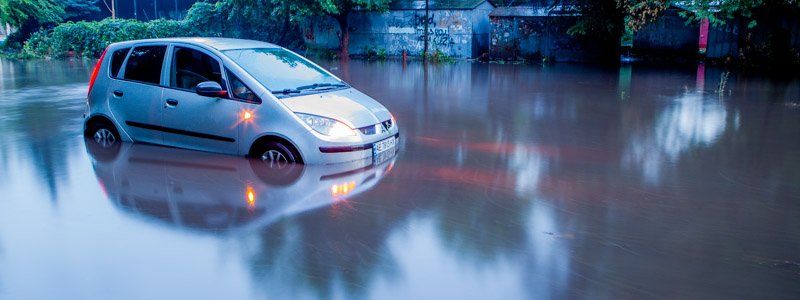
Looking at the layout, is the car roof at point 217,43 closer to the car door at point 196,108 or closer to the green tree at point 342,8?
the car door at point 196,108

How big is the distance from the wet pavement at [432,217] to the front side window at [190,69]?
96cm

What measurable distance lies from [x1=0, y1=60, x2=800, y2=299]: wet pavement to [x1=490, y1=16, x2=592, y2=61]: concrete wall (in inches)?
697

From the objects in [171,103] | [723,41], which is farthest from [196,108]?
[723,41]

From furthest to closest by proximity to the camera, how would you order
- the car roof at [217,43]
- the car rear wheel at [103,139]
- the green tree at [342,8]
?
the green tree at [342,8] → the car rear wheel at [103,139] → the car roof at [217,43]

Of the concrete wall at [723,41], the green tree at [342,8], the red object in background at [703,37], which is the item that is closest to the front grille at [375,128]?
the concrete wall at [723,41]

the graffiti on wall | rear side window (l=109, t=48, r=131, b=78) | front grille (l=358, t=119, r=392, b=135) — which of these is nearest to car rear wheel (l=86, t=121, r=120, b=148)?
rear side window (l=109, t=48, r=131, b=78)

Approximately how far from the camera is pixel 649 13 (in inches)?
896

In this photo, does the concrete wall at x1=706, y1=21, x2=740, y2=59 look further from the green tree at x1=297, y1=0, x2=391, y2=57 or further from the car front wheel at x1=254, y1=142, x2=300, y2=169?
the car front wheel at x1=254, y1=142, x2=300, y2=169

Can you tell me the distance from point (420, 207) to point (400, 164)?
1.83m

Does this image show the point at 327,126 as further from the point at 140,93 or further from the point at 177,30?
the point at 177,30

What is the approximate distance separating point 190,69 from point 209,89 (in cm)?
74

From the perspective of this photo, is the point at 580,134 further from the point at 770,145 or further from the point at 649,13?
→ the point at 649,13

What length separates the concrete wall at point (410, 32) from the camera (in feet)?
102

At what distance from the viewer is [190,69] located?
7902mm
